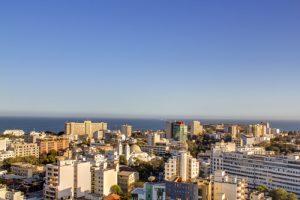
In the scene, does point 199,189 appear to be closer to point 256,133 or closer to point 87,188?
point 87,188

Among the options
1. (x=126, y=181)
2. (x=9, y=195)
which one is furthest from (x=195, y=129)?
(x=9, y=195)

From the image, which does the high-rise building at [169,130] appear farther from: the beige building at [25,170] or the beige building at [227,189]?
the beige building at [227,189]

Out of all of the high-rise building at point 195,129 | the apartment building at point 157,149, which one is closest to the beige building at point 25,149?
the apartment building at point 157,149

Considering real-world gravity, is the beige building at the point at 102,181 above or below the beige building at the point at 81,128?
below

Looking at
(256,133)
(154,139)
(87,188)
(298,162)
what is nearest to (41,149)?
(154,139)

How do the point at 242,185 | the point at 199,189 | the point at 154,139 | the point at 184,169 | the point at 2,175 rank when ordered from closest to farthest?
the point at 199,189 → the point at 242,185 → the point at 184,169 → the point at 2,175 → the point at 154,139
